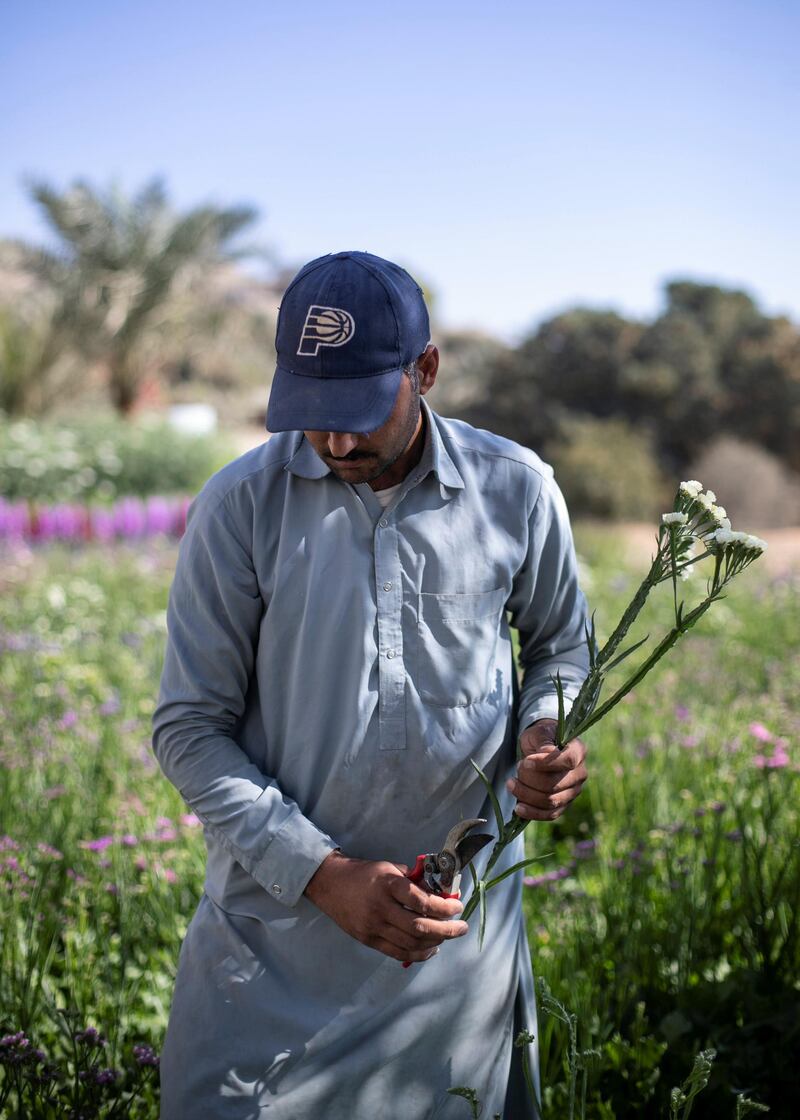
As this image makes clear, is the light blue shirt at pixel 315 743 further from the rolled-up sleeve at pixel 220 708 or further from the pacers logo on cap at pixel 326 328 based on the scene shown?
the pacers logo on cap at pixel 326 328

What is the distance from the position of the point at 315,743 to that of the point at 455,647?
26 cm

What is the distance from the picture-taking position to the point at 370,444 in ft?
4.77

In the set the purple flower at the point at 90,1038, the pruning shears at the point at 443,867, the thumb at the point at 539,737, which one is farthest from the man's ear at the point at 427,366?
the purple flower at the point at 90,1038

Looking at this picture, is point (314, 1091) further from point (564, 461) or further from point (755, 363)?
point (755, 363)

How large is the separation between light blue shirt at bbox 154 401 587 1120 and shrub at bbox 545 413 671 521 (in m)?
12.1

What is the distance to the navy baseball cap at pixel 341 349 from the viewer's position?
1407mm

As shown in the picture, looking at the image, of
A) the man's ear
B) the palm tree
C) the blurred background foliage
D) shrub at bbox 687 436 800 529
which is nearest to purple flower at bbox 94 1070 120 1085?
the man's ear

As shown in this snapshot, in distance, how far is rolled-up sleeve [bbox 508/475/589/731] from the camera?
166 centimetres

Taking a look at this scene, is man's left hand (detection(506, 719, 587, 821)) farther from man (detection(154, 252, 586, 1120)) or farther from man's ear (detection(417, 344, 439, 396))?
man's ear (detection(417, 344, 439, 396))

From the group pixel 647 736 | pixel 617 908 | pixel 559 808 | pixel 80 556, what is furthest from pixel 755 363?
pixel 559 808

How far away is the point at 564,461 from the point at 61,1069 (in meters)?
12.9

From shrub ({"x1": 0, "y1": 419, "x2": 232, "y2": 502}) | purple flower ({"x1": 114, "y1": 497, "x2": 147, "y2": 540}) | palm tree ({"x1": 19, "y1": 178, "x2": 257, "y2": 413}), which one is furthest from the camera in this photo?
palm tree ({"x1": 19, "y1": 178, "x2": 257, "y2": 413})

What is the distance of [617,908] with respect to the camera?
2.57m

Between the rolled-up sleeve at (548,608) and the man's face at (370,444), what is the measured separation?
284mm
